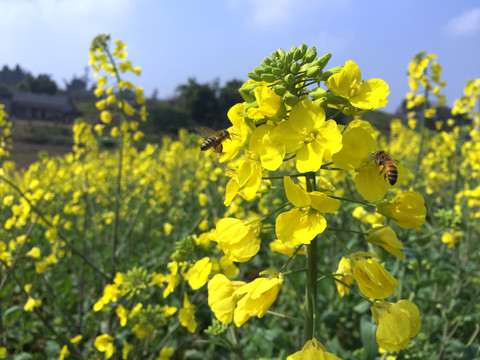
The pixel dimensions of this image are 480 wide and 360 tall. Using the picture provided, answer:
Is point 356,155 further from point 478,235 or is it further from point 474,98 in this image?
point 474,98

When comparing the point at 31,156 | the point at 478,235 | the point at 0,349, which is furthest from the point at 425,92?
the point at 31,156

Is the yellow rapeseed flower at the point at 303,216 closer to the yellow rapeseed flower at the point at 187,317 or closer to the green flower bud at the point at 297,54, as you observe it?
the green flower bud at the point at 297,54

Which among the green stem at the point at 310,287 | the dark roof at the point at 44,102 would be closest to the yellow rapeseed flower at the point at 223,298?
the green stem at the point at 310,287

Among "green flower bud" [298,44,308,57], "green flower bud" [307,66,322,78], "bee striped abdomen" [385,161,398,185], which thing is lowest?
"bee striped abdomen" [385,161,398,185]

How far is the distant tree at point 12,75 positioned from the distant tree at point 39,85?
32.6m

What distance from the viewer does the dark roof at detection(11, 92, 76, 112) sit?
1750 inches

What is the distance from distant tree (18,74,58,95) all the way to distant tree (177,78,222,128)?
24.4 m

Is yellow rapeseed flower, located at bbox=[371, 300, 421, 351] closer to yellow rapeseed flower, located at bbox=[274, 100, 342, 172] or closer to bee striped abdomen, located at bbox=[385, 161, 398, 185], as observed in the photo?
bee striped abdomen, located at bbox=[385, 161, 398, 185]

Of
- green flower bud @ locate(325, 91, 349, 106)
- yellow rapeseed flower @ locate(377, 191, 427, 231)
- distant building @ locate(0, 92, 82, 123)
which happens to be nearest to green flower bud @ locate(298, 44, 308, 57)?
green flower bud @ locate(325, 91, 349, 106)

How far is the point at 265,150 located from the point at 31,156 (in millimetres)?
26668

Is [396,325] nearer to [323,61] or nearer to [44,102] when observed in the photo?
[323,61]

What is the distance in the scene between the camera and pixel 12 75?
8356cm

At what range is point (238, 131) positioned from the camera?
1327 mm

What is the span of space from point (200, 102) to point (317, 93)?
42611 mm
